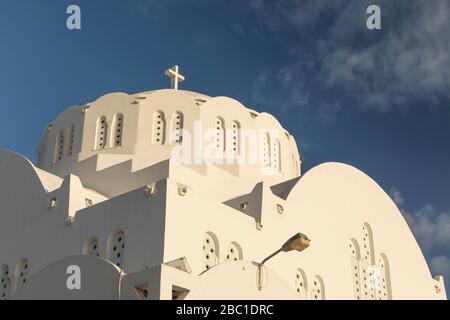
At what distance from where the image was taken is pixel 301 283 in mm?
18516

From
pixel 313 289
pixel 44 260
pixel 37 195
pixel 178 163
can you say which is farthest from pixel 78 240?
pixel 313 289

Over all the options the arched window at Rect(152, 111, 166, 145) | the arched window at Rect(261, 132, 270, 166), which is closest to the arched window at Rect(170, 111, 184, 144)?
the arched window at Rect(152, 111, 166, 145)

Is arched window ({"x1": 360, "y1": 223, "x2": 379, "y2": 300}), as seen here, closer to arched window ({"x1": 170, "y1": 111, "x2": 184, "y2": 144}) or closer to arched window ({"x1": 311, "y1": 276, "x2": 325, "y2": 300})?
arched window ({"x1": 311, "y1": 276, "x2": 325, "y2": 300})

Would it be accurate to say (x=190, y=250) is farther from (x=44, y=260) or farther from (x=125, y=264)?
(x=44, y=260)

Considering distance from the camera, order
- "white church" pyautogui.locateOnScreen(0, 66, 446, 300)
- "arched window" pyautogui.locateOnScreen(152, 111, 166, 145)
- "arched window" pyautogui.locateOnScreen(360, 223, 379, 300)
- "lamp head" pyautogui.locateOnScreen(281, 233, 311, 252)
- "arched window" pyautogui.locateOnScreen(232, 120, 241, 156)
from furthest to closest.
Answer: "arched window" pyautogui.locateOnScreen(232, 120, 241, 156), "arched window" pyautogui.locateOnScreen(152, 111, 166, 145), "arched window" pyautogui.locateOnScreen(360, 223, 379, 300), "white church" pyautogui.locateOnScreen(0, 66, 446, 300), "lamp head" pyautogui.locateOnScreen(281, 233, 311, 252)

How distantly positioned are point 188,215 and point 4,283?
5.84 m

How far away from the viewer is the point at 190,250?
1548 cm

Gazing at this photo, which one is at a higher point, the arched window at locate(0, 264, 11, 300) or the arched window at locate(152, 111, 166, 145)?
the arched window at locate(152, 111, 166, 145)

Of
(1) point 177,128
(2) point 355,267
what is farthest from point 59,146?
(2) point 355,267

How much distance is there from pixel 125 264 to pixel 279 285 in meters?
3.33

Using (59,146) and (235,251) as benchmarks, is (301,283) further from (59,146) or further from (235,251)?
(59,146)

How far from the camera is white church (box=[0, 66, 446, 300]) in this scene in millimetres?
14266

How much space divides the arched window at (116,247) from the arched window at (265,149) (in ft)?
22.9

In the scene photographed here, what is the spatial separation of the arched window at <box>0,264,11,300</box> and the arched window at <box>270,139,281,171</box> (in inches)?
331
